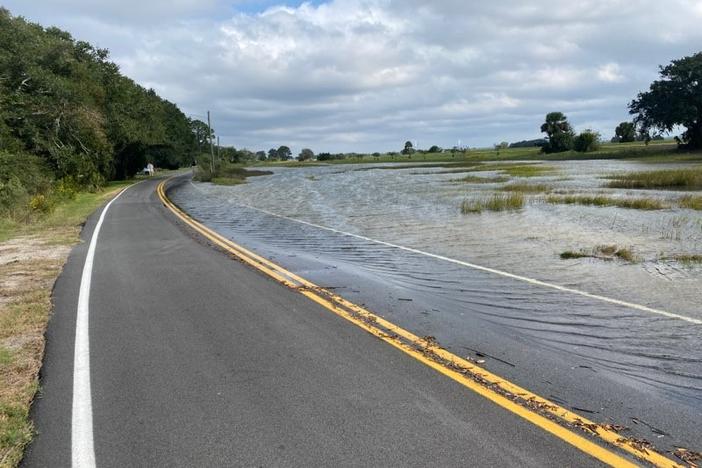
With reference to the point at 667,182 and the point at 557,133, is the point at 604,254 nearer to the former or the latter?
the point at 667,182

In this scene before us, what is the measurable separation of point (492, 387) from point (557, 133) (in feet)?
439

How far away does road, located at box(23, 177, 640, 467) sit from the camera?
13.2 feet

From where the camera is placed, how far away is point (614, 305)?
8016 millimetres

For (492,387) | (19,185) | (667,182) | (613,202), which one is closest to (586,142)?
(667,182)

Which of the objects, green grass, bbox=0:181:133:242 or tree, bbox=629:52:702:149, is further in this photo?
tree, bbox=629:52:702:149

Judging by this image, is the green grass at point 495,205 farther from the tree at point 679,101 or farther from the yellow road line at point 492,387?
the tree at point 679,101

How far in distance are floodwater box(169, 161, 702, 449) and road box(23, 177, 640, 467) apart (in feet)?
2.81

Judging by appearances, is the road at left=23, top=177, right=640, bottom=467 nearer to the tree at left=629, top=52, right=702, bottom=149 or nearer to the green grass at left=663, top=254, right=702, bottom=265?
the green grass at left=663, top=254, right=702, bottom=265

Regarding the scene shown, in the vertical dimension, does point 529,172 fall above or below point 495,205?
below

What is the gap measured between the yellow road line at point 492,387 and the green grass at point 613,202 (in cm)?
1778

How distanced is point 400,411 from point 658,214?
18.7m

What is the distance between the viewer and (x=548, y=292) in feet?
29.3

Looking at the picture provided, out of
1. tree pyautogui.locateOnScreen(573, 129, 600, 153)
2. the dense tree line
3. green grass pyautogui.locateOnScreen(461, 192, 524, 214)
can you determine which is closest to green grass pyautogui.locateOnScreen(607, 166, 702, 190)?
green grass pyautogui.locateOnScreen(461, 192, 524, 214)

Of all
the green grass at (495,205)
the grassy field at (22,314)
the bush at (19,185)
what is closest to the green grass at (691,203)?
the green grass at (495,205)
